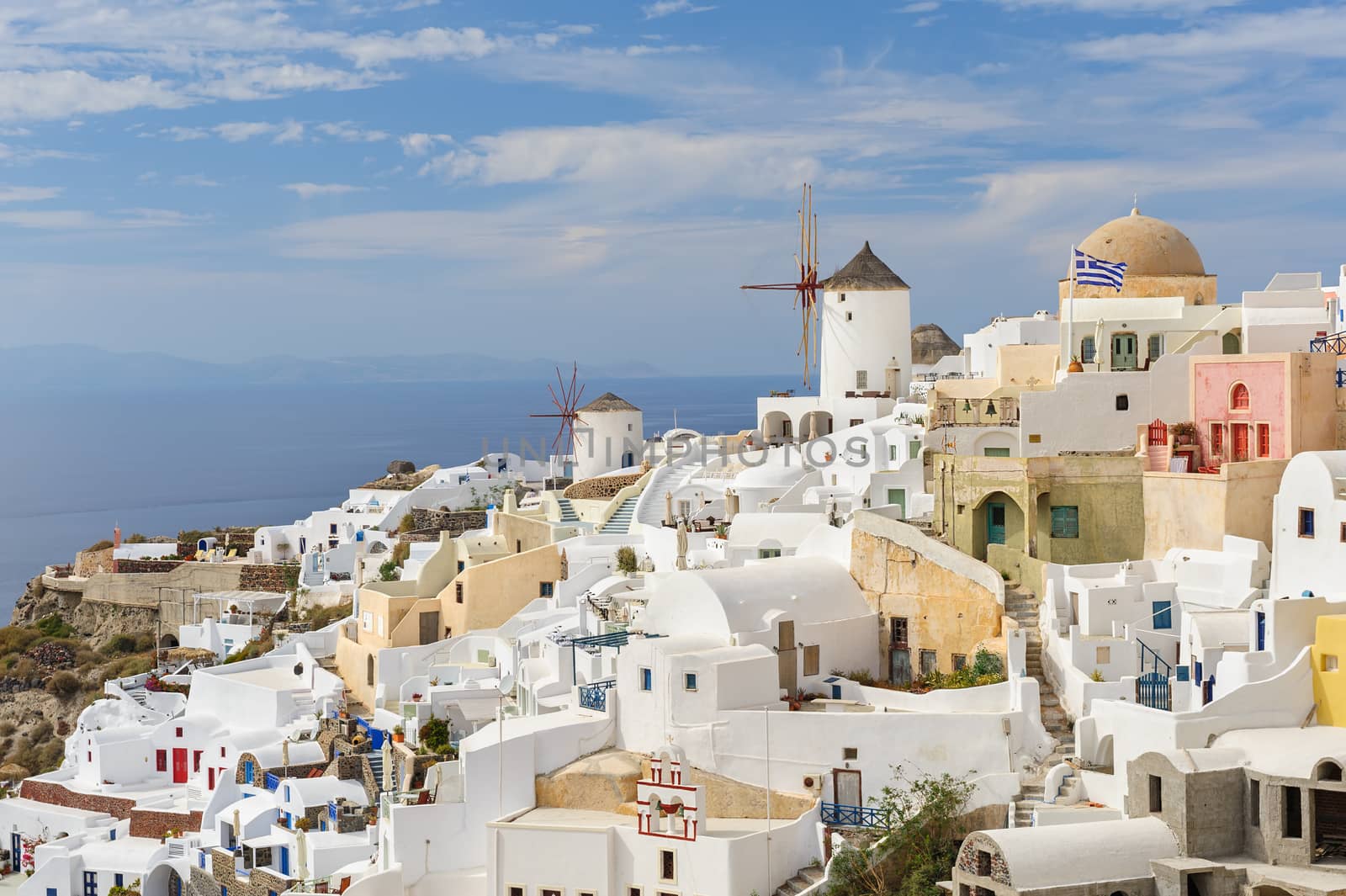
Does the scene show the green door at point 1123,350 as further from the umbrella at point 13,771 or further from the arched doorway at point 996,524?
the umbrella at point 13,771

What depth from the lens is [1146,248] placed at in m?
30.0

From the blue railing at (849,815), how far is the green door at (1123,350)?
11.3m

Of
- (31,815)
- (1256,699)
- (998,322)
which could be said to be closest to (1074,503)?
(1256,699)

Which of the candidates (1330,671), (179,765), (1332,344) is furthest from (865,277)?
(1330,671)

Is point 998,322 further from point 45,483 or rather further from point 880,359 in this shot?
point 45,483

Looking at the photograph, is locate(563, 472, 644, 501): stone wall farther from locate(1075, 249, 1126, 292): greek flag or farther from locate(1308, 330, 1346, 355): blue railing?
locate(1308, 330, 1346, 355): blue railing

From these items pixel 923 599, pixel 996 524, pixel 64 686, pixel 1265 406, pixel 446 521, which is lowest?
pixel 64 686

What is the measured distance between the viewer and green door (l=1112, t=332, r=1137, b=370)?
1090 inches

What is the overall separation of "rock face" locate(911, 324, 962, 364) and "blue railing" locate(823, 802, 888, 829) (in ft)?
77.8

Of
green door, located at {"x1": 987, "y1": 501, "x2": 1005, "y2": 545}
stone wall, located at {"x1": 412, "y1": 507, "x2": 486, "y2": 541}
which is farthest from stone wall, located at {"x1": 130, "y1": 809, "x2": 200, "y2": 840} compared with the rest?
green door, located at {"x1": 987, "y1": 501, "x2": 1005, "y2": 545}

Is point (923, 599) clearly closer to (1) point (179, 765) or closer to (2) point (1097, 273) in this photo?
(2) point (1097, 273)

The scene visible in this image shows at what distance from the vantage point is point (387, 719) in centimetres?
2688

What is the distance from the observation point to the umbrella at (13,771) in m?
36.8

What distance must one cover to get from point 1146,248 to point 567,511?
542 inches
